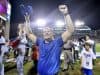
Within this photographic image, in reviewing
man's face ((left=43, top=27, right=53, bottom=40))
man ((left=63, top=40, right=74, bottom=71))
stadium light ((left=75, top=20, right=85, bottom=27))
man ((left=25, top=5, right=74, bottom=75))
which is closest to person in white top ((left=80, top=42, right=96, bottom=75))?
man ((left=25, top=5, right=74, bottom=75))

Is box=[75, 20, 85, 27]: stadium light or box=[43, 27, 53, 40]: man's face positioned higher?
box=[75, 20, 85, 27]: stadium light

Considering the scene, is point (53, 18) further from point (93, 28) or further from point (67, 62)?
point (67, 62)

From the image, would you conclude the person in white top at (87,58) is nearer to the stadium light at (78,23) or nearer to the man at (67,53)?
the man at (67,53)

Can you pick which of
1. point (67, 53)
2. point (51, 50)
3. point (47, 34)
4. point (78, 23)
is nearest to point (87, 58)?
point (51, 50)

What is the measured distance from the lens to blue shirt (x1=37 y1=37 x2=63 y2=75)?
552 centimetres

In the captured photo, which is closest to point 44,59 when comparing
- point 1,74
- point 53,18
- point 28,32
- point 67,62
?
point 28,32

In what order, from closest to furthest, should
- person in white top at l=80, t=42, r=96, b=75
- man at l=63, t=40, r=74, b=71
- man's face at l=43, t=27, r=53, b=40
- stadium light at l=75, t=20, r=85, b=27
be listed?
man's face at l=43, t=27, r=53, b=40 → person in white top at l=80, t=42, r=96, b=75 → man at l=63, t=40, r=74, b=71 → stadium light at l=75, t=20, r=85, b=27

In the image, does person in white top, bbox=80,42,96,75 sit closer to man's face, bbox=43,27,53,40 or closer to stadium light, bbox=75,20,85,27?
man's face, bbox=43,27,53,40

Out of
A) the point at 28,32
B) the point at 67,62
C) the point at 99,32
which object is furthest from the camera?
the point at 99,32

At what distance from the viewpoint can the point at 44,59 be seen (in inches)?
219

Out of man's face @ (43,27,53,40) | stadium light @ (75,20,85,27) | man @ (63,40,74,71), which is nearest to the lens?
man's face @ (43,27,53,40)

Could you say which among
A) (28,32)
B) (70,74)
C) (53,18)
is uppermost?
(53,18)

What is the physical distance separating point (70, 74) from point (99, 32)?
3879cm

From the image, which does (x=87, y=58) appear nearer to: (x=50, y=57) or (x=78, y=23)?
(x=50, y=57)
